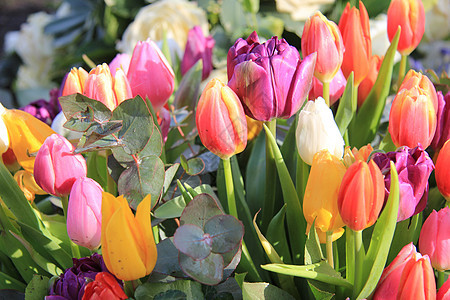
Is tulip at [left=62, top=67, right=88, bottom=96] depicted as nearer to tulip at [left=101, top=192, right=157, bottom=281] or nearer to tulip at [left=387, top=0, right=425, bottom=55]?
tulip at [left=101, top=192, right=157, bottom=281]

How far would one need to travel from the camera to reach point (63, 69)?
5.52 feet

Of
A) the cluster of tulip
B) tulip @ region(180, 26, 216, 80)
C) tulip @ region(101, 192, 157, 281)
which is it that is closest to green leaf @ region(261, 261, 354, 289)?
the cluster of tulip

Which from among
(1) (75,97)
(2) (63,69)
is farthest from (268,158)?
(2) (63,69)

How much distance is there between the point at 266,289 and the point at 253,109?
5.9 inches

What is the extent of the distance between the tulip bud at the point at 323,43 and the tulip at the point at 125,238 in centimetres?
22

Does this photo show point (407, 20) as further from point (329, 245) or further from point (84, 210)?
point (84, 210)

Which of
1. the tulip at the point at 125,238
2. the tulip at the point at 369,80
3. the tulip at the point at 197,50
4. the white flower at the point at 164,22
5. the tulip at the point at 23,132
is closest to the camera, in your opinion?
the tulip at the point at 125,238

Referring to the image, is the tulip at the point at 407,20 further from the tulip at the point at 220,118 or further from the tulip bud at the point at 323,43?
the tulip at the point at 220,118

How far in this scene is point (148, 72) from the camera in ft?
1.68

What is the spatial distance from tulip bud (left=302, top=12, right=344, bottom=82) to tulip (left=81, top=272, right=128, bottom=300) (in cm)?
27

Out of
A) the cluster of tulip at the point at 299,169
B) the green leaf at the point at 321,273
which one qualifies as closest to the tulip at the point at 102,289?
the cluster of tulip at the point at 299,169

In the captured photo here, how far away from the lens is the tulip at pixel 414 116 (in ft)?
1.42

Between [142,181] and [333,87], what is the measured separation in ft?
0.81

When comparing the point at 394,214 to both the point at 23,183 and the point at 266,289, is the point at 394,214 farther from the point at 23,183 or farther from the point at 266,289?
the point at 23,183
